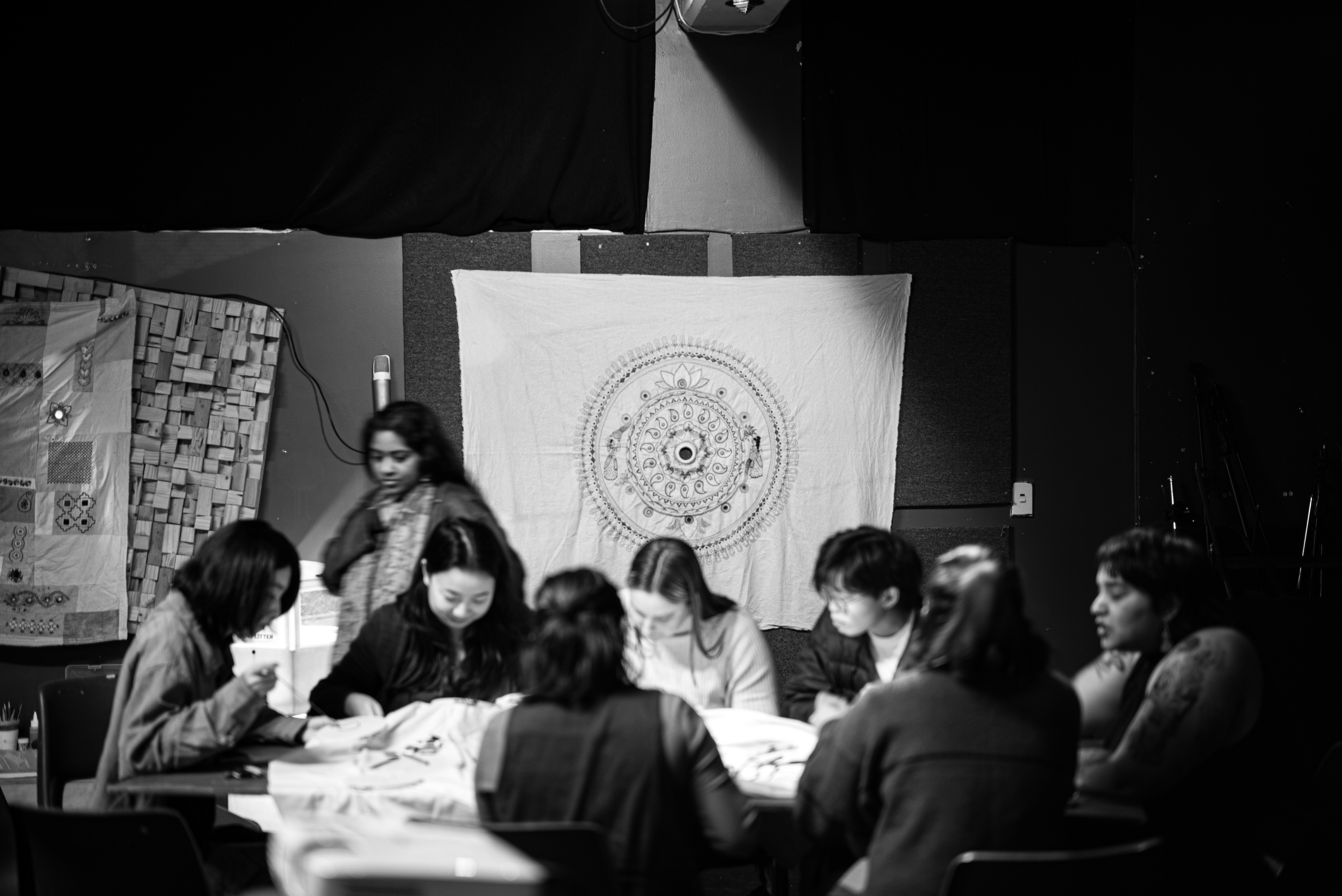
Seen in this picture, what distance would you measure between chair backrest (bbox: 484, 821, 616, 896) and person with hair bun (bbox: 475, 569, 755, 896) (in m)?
0.12

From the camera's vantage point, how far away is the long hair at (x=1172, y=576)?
2.24 metres

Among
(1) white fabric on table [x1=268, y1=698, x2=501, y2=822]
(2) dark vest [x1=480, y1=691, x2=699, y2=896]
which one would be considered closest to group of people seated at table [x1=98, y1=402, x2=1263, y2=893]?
(2) dark vest [x1=480, y1=691, x2=699, y2=896]

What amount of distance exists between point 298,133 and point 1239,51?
3.74m

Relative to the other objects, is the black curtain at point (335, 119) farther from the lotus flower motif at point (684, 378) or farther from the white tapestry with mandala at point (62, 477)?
the lotus flower motif at point (684, 378)

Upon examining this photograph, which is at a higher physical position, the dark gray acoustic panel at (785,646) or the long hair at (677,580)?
the long hair at (677,580)

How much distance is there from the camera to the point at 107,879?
1.88 m

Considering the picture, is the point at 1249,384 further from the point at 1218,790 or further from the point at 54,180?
Answer: the point at 54,180

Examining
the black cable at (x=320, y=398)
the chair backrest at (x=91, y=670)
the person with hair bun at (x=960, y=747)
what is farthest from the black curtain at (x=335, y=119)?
the person with hair bun at (x=960, y=747)

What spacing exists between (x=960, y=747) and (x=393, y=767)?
45.5 inches

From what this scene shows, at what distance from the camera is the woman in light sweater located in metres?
2.76

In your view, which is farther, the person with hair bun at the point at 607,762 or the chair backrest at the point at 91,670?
the chair backrest at the point at 91,670

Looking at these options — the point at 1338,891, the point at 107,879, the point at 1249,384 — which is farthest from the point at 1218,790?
the point at 1249,384

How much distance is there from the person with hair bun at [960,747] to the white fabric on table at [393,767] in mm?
652

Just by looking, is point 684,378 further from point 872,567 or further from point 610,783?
point 610,783
